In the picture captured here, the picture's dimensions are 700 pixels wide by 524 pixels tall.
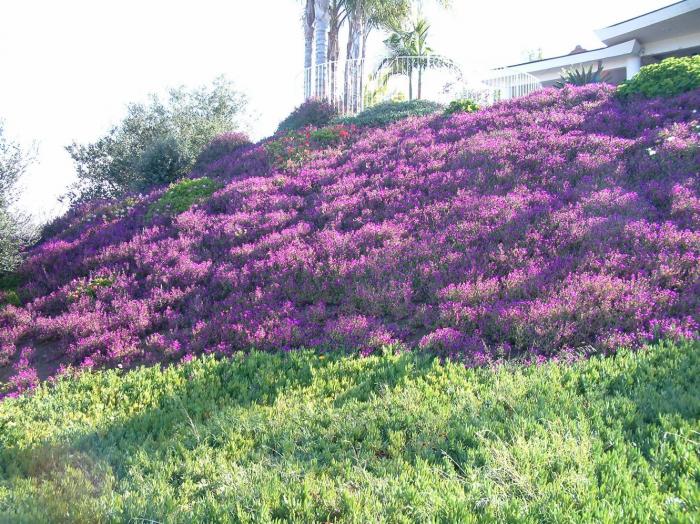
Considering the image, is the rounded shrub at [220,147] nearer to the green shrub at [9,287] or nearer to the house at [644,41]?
the green shrub at [9,287]

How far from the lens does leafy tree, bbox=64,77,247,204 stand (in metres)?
18.1

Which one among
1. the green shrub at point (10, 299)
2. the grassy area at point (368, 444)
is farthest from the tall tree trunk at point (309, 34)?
the grassy area at point (368, 444)

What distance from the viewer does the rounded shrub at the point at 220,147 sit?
18.8 m

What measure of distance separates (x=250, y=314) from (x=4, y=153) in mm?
8082

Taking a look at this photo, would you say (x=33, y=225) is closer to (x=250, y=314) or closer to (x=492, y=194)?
(x=250, y=314)

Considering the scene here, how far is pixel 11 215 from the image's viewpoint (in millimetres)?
11867

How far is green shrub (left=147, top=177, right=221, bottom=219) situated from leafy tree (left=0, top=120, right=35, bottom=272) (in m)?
2.73

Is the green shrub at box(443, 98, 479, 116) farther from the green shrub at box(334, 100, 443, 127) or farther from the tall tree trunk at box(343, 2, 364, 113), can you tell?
the tall tree trunk at box(343, 2, 364, 113)

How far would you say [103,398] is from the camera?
666cm

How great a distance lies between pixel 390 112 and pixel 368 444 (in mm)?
16390

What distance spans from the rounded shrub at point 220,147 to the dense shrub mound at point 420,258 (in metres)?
4.69

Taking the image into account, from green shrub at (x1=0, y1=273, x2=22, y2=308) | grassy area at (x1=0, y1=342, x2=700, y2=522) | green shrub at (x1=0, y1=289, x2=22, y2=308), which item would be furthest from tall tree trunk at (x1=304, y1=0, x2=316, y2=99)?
grassy area at (x1=0, y1=342, x2=700, y2=522)

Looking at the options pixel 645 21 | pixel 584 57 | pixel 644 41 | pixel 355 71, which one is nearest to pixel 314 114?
pixel 355 71

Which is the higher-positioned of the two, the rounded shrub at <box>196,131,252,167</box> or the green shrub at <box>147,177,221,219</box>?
the rounded shrub at <box>196,131,252,167</box>
